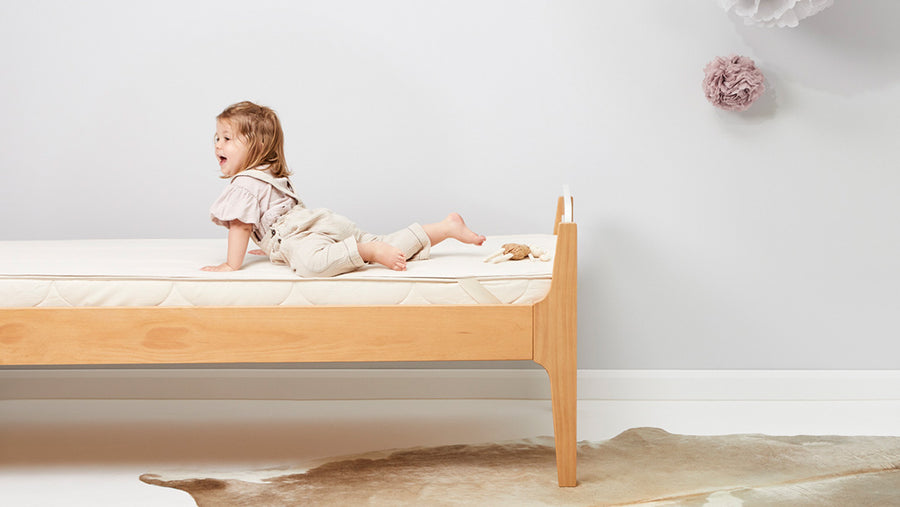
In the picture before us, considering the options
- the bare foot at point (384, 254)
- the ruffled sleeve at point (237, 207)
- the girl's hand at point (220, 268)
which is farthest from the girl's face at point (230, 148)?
the bare foot at point (384, 254)

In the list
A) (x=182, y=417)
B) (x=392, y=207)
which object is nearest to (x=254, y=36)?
(x=392, y=207)

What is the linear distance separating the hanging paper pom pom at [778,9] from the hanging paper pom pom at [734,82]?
136 mm

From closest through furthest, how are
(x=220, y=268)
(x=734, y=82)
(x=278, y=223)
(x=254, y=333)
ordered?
(x=254, y=333), (x=220, y=268), (x=278, y=223), (x=734, y=82)

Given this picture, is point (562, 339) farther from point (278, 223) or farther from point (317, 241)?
point (278, 223)

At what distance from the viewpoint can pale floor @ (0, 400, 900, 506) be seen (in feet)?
5.85

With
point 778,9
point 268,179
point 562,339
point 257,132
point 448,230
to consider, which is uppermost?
point 778,9

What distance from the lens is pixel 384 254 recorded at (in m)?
1.68

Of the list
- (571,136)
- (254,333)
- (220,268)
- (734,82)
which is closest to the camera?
(254,333)

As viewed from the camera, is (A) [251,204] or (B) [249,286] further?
(A) [251,204]

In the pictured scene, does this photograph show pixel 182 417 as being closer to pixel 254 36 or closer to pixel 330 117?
pixel 330 117

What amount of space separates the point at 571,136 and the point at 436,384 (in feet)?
2.93

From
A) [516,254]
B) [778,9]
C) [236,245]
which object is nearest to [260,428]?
[236,245]

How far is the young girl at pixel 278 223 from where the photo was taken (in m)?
1.67

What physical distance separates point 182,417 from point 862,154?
2.22 m
